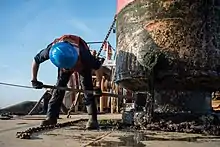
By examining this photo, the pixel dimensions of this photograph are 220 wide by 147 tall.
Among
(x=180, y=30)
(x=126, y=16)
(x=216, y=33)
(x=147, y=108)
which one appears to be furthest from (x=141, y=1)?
(x=147, y=108)

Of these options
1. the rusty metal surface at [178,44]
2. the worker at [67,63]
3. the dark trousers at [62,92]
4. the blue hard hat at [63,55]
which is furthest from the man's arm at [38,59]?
the rusty metal surface at [178,44]

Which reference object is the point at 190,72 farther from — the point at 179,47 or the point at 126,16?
the point at 126,16

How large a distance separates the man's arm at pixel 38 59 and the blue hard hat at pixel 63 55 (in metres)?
0.22

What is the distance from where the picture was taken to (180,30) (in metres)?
3.81

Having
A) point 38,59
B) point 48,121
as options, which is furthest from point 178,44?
point 48,121

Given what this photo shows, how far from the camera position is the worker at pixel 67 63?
3.73 m

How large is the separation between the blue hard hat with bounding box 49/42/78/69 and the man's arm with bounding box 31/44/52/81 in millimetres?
220

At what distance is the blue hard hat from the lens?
369 cm

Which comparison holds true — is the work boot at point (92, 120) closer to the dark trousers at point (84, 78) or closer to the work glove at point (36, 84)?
the dark trousers at point (84, 78)

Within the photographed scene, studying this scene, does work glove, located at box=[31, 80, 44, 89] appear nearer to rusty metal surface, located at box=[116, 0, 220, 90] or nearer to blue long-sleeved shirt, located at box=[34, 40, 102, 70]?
blue long-sleeved shirt, located at box=[34, 40, 102, 70]

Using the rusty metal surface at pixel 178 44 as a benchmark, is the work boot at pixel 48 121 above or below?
below

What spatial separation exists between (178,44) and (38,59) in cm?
151

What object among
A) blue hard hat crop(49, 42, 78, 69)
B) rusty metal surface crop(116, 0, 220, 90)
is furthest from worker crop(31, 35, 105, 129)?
rusty metal surface crop(116, 0, 220, 90)

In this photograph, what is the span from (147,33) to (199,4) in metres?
0.61
